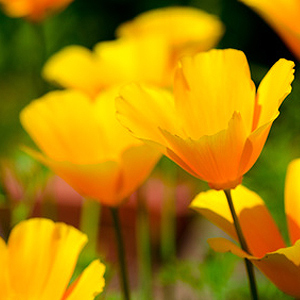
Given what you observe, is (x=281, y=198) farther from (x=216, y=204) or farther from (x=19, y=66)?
(x=19, y=66)

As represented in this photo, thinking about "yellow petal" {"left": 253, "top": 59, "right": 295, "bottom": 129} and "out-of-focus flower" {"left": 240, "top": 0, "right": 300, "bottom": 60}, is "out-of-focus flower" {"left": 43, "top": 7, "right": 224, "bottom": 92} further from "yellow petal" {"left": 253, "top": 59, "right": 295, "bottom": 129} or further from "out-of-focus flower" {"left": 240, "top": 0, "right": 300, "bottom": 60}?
"yellow petal" {"left": 253, "top": 59, "right": 295, "bottom": 129}

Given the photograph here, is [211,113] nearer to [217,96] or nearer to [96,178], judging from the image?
[217,96]

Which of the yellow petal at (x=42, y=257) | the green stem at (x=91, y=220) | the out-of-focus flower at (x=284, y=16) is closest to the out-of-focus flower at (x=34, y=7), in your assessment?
the green stem at (x=91, y=220)

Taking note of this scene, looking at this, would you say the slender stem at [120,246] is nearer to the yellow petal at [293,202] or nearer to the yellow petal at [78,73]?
the yellow petal at [293,202]

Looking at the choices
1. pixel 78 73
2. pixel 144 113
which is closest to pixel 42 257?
pixel 144 113

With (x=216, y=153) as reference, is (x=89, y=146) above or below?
below

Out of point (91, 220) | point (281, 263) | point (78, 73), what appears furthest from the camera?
point (91, 220)

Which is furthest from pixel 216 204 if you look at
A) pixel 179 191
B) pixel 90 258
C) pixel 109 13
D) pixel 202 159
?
pixel 109 13
